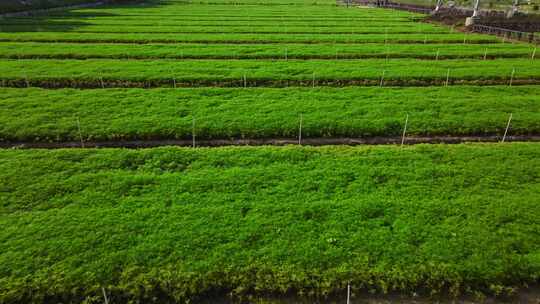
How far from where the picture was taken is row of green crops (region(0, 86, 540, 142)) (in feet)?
60.4

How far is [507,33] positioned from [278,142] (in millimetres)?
44917

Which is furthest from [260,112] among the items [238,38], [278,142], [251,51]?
[238,38]

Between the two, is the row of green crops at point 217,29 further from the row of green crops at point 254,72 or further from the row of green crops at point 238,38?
the row of green crops at point 254,72

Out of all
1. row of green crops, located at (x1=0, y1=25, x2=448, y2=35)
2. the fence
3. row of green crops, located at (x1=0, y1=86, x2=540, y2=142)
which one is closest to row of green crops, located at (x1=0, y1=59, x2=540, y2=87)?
row of green crops, located at (x1=0, y1=86, x2=540, y2=142)

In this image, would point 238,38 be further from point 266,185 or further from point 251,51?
point 266,185

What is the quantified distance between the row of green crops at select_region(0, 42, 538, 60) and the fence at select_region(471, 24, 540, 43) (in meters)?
5.97

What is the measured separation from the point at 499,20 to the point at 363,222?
61027 mm

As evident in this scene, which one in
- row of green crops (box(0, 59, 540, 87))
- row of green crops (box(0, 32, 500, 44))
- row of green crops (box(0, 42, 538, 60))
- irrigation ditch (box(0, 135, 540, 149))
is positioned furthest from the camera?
row of green crops (box(0, 32, 500, 44))

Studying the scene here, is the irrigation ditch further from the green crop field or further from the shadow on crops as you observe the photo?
the shadow on crops

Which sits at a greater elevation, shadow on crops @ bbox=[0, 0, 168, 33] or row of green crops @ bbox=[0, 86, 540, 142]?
shadow on crops @ bbox=[0, 0, 168, 33]

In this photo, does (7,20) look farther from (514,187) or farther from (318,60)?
(514,187)

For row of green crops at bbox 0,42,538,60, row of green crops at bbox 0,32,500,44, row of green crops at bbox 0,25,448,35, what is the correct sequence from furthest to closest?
1. row of green crops at bbox 0,25,448,35
2. row of green crops at bbox 0,32,500,44
3. row of green crops at bbox 0,42,538,60

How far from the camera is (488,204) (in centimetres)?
1275

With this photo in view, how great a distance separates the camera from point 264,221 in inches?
474
